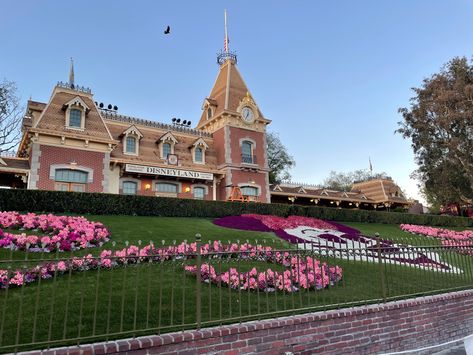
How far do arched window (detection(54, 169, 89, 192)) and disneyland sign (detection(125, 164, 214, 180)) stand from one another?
283 cm

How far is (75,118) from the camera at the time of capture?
2339 centimetres

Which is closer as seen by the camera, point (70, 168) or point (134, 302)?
point (134, 302)

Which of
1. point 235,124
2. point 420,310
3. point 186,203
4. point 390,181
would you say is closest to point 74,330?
point 420,310

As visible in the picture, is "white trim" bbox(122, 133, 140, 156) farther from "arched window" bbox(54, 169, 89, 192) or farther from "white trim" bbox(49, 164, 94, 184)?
"arched window" bbox(54, 169, 89, 192)

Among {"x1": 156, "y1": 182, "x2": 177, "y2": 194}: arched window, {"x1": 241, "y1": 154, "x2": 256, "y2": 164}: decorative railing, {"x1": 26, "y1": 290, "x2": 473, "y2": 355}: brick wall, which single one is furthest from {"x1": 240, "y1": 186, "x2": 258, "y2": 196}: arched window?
{"x1": 26, "y1": 290, "x2": 473, "y2": 355}: brick wall

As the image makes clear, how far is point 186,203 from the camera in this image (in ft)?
66.0

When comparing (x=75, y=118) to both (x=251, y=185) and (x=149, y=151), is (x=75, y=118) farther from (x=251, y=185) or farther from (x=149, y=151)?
(x=251, y=185)

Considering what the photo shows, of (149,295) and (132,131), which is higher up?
(132,131)

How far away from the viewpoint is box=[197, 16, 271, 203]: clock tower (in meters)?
29.1

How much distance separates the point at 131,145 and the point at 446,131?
92.9 feet

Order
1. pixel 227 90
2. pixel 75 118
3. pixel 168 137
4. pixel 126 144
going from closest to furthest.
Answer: pixel 75 118 < pixel 126 144 < pixel 168 137 < pixel 227 90

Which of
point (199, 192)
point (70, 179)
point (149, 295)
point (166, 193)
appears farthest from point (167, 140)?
point (149, 295)

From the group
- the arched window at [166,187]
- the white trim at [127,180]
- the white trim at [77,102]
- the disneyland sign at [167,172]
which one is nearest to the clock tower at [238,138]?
the disneyland sign at [167,172]

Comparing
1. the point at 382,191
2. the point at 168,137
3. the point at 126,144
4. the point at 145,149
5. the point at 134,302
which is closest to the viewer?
the point at 134,302
